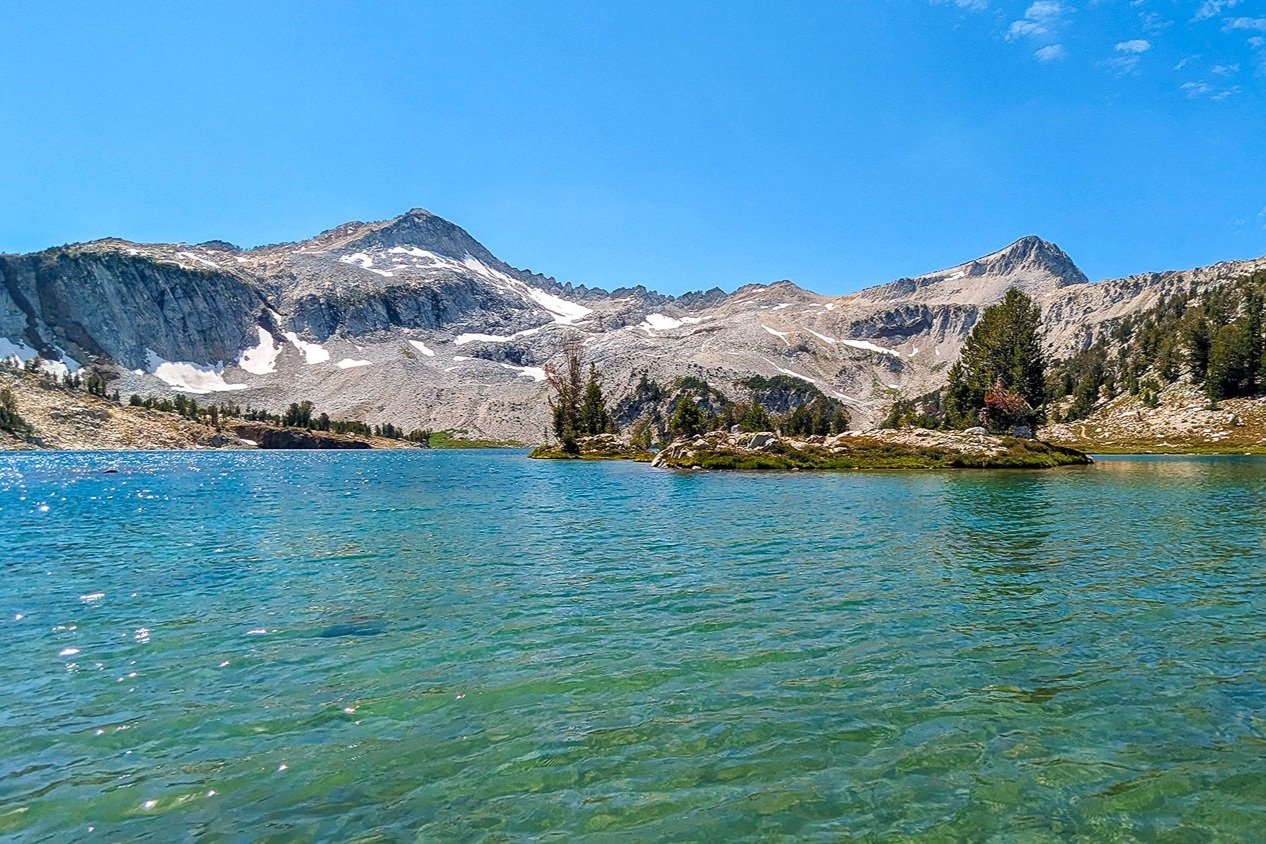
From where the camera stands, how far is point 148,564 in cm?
2902

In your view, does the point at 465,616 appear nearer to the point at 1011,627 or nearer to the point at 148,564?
the point at 1011,627

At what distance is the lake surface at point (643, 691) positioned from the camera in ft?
30.1

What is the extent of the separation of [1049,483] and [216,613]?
229ft

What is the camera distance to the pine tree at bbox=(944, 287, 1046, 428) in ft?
423

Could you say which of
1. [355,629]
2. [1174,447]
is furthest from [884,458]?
[1174,447]

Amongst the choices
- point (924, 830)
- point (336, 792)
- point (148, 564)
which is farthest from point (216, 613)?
point (924, 830)

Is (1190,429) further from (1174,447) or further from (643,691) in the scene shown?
(643,691)

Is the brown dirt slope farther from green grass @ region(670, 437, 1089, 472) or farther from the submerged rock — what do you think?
the submerged rock

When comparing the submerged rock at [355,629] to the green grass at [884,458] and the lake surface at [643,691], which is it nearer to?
the lake surface at [643,691]

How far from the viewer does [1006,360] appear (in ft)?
437

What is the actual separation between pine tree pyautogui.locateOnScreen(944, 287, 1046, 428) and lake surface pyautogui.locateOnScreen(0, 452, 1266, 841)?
10740 centimetres

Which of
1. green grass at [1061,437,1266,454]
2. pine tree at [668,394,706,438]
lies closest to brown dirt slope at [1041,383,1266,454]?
green grass at [1061,437,1266,454]

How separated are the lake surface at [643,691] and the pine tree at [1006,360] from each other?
352 ft

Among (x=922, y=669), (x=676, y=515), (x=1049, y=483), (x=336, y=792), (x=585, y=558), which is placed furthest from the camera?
(x=1049, y=483)
